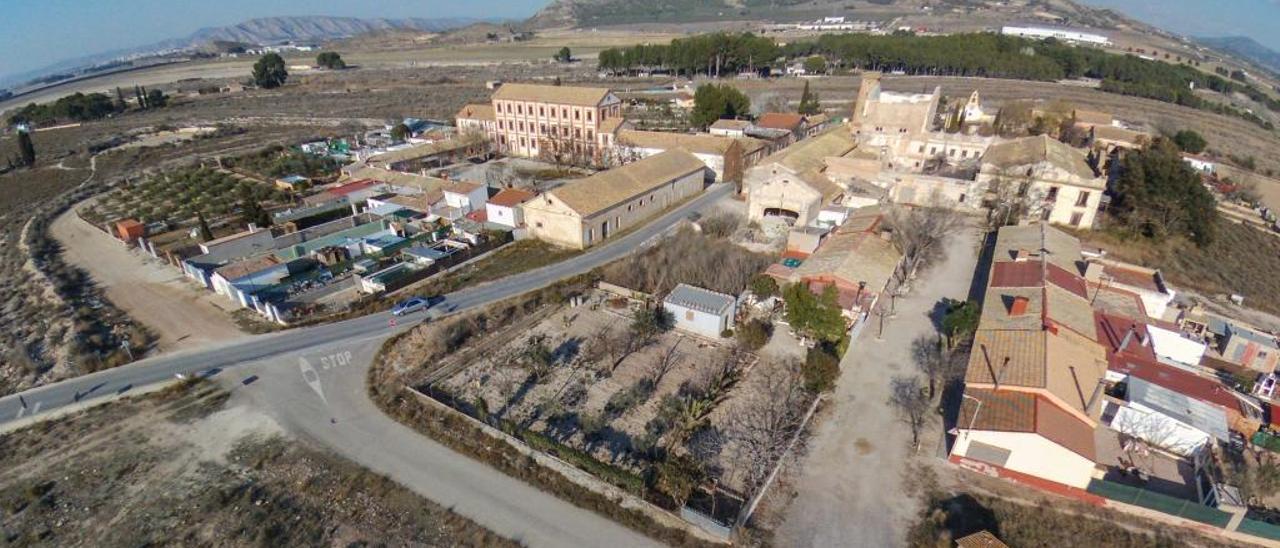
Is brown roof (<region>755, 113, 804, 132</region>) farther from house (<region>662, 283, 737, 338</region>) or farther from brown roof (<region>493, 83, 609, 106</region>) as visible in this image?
house (<region>662, 283, 737, 338</region>)

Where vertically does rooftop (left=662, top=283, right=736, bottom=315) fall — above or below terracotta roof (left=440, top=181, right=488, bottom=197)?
below

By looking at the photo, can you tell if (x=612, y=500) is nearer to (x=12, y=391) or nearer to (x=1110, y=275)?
(x=12, y=391)

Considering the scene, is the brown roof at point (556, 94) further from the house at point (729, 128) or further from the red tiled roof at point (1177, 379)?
the red tiled roof at point (1177, 379)

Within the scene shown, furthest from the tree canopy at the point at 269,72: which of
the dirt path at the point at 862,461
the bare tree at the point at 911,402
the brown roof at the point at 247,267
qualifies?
the bare tree at the point at 911,402

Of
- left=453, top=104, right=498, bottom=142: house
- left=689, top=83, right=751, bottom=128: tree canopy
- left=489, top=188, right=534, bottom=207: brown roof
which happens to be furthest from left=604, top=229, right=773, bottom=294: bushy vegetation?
left=453, top=104, right=498, bottom=142: house

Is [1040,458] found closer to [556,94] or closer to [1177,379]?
[1177,379]

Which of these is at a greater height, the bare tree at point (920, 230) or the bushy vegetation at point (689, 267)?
the bare tree at point (920, 230)

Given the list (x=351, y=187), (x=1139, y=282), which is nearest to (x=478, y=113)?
(x=351, y=187)

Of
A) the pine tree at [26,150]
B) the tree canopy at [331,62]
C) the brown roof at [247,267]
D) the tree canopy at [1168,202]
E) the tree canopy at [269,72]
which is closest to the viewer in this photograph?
the brown roof at [247,267]
